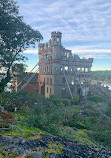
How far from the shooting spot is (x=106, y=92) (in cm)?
2759

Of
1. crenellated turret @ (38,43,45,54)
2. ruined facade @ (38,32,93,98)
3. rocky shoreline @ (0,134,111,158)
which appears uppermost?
crenellated turret @ (38,43,45,54)

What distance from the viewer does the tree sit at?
404 inches

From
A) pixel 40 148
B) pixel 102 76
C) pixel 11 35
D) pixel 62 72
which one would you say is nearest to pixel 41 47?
pixel 62 72

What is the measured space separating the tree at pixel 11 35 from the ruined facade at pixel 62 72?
1121 centimetres

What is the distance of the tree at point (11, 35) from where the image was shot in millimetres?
10273

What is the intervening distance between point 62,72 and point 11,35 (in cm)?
1537

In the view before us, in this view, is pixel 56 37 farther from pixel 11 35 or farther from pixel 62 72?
pixel 11 35

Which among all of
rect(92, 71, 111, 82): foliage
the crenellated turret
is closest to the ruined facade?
the crenellated turret

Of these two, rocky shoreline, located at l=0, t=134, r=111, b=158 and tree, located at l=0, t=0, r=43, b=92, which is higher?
tree, located at l=0, t=0, r=43, b=92

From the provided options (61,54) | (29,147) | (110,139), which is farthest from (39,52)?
(29,147)

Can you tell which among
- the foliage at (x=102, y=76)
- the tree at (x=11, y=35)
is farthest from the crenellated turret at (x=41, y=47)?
the foliage at (x=102, y=76)

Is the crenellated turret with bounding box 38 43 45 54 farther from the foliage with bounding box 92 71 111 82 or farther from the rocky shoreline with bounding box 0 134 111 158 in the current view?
the foliage with bounding box 92 71 111 82

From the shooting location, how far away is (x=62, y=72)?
24.8m

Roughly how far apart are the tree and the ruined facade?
36.8ft
